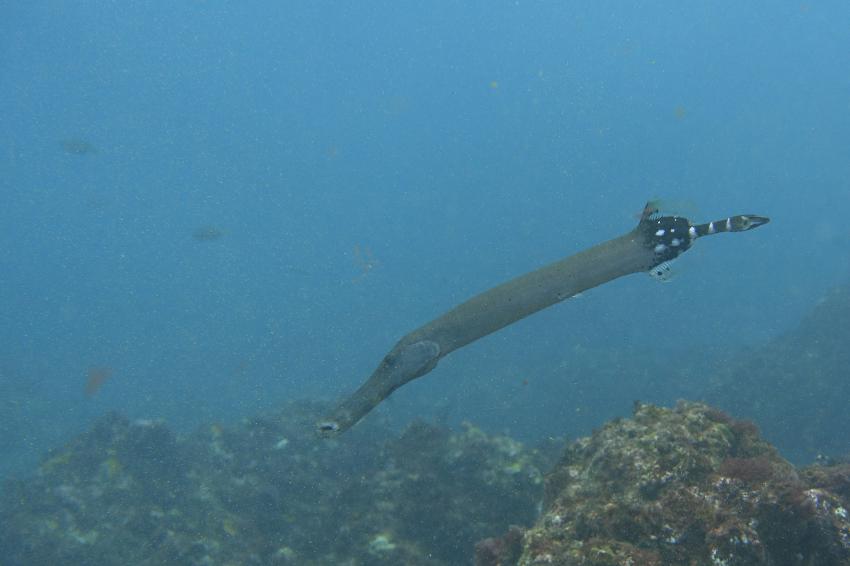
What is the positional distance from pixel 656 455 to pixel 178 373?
42.6 meters

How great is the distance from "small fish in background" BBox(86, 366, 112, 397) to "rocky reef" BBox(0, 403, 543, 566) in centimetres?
2594

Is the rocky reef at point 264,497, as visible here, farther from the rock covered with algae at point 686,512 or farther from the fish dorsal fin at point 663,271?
the fish dorsal fin at point 663,271

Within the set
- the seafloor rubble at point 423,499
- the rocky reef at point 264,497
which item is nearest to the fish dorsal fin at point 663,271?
the seafloor rubble at point 423,499

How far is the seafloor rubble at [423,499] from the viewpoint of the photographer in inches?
160

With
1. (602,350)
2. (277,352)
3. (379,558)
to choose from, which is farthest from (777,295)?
(379,558)

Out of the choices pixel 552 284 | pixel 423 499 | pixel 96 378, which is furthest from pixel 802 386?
pixel 96 378

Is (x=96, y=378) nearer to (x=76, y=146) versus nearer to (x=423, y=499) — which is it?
(x=76, y=146)

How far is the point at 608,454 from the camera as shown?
5215mm

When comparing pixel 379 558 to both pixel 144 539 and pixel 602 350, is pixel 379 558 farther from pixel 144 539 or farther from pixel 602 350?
pixel 602 350

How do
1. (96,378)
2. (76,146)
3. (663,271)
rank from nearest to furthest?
(663,271), (76,146), (96,378)

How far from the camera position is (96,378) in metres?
38.4

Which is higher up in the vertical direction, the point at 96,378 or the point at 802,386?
the point at 96,378

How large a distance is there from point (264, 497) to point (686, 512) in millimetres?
10032

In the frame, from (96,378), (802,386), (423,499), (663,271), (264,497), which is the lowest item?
(802,386)
